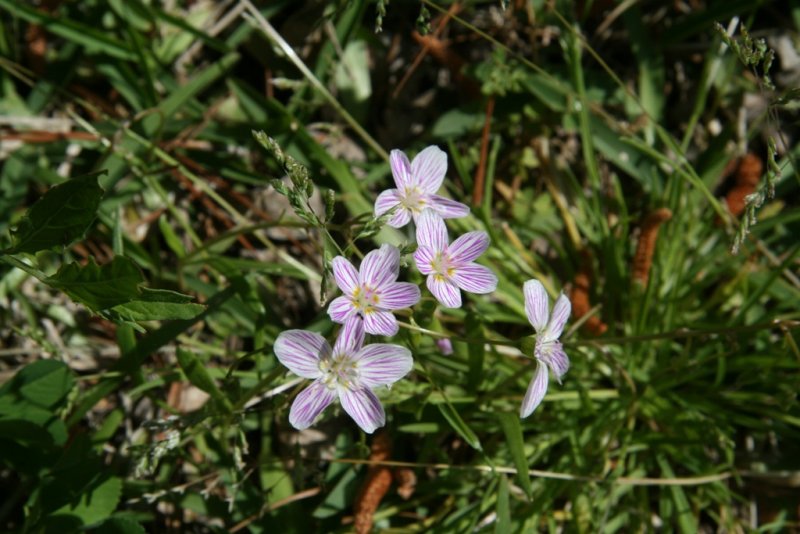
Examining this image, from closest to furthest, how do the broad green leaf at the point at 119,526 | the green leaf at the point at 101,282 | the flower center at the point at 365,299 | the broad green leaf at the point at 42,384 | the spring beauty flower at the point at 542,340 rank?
the green leaf at the point at 101,282 < the flower center at the point at 365,299 < the spring beauty flower at the point at 542,340 < the broad green leaf at the point at 119,526 < the broad green leaf at the point at 42,384

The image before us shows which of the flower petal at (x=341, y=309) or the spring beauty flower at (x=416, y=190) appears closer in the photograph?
the flower petal at (x=341, y=309)

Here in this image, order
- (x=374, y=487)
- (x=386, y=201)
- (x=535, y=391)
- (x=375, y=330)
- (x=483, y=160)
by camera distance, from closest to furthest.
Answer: (x=375, y=330)
(x=535, y=391)
(x=386, y=201)
(x=374, y=487)
(x=483, y=160)

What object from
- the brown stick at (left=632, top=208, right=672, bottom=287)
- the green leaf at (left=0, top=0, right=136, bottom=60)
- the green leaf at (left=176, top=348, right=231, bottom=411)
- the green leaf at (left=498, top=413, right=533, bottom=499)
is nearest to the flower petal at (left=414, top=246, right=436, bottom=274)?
the green leaf at (left=498, top=413, right=533, bottom=499)

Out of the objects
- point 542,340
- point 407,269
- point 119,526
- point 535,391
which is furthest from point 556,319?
point 119,526

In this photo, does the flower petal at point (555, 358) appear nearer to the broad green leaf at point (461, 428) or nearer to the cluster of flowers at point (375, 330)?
the cluster of flowers at point (375, 330)

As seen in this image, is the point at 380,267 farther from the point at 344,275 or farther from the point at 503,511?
the point at 503,511

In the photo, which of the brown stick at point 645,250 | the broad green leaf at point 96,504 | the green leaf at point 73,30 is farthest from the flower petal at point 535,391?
the green leaf at point 73,30
